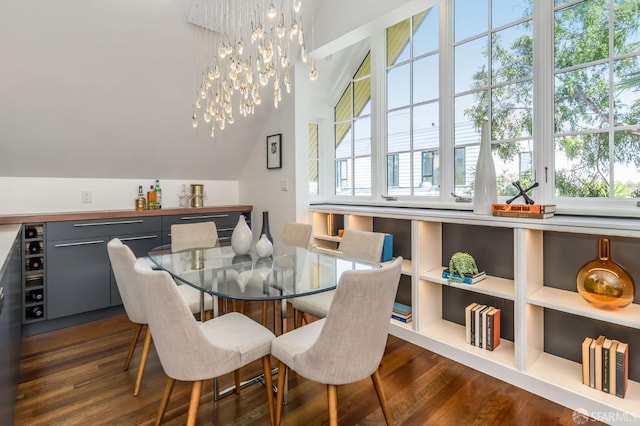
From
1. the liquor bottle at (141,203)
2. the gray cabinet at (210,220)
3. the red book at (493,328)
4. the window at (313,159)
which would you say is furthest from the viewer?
the window at (313,159)

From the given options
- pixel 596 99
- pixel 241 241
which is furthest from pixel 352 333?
pixel 596 99

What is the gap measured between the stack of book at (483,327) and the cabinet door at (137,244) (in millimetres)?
2839

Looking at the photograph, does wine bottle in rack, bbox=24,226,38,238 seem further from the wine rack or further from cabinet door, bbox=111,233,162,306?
cabinet door, bbox=111,233,162,306

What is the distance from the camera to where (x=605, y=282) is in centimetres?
176

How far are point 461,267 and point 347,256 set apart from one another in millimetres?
767

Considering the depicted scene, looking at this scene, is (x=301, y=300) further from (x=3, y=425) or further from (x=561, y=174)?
(x=561, y=174)

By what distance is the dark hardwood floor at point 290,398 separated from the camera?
1.73 meters

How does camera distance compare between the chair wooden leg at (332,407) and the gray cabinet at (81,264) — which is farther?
the gray cabinet at (81,264)

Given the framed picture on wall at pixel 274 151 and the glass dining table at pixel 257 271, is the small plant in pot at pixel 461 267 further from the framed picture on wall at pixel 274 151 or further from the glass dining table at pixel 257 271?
the framed picture on wall at pixel 274 151

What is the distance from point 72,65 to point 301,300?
2.39m

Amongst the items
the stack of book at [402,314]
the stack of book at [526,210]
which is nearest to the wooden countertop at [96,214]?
the stack of book at [402,314]

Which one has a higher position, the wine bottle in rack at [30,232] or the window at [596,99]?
the window at [596,99]

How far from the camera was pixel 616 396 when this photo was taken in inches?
67.7

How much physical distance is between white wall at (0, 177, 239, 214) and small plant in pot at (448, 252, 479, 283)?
303 centimetres
